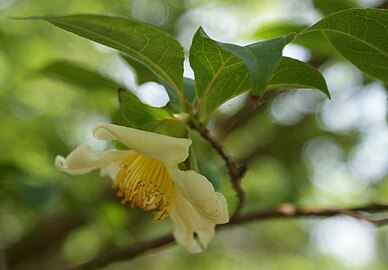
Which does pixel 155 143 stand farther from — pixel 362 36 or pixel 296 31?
pixel 296 31

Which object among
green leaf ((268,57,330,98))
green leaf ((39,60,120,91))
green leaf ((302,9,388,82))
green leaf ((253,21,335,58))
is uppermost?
green leaf ((302,9,388,82))

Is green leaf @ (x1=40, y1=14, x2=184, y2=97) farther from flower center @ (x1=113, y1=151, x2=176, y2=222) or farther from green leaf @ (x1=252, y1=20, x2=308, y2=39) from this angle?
green leaf @ (x1=252, y1=20, x2=308, y2=39)

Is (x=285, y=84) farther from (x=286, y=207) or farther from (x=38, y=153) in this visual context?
(x=38, y=153)

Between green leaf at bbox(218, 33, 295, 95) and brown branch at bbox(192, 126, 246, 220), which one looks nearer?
green leaf at bbox(218, 33, 295, 95)

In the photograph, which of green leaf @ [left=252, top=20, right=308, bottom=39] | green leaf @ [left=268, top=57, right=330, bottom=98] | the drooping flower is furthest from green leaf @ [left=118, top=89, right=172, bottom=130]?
green leaf @ [left=252, top=20, right=308, bottom=39]

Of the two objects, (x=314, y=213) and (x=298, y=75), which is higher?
(x=298, y=75)

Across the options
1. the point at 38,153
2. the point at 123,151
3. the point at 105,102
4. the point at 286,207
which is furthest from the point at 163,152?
the point at 38,153

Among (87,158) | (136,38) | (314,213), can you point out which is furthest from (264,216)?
(136,38)
